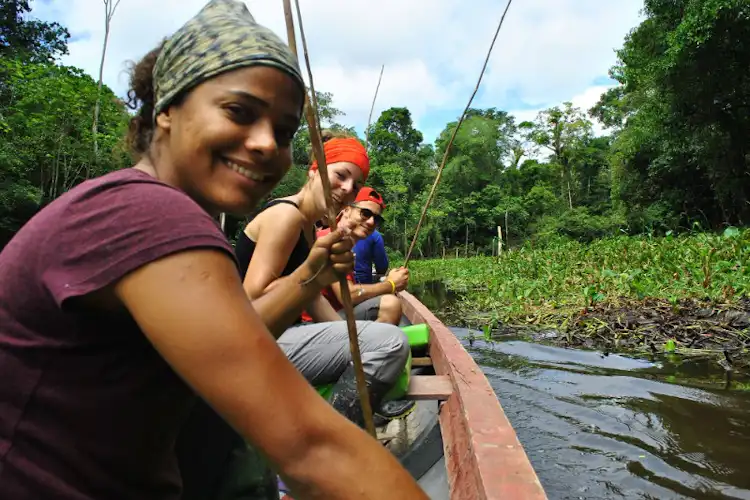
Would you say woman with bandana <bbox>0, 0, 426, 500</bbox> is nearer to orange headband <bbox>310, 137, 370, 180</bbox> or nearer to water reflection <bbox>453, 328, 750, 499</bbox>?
orange headband <bbox>310, 137, 370, 180</bbox>

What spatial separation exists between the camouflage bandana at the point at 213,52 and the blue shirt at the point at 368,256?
→ 3015 millimetres

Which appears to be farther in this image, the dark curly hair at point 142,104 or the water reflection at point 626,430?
the water reflection at point 626,430

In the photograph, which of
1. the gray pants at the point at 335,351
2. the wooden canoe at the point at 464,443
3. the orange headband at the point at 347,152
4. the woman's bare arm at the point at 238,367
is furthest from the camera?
the orange headband at the point at 347,152

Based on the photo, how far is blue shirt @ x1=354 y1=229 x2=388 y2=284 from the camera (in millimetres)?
3775

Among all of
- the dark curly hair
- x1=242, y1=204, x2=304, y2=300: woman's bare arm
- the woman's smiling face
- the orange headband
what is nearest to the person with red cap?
the orange headband

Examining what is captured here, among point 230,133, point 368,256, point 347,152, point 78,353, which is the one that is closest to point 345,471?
point 78,353

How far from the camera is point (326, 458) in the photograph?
0.50 meters

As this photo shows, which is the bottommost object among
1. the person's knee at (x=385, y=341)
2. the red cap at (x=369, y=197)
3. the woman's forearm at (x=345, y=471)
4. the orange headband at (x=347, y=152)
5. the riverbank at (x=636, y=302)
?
the riverbank at (x=636, y=302)

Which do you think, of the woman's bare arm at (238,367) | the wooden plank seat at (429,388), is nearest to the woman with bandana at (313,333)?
the wooden plank seat at (429,388)

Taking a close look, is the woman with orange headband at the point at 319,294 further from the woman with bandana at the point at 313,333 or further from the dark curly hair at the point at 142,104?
the dark curly hair at the point at 142,104

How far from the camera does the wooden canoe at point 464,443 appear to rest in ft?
3.62

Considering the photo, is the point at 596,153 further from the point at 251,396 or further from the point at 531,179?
the point at 251,396

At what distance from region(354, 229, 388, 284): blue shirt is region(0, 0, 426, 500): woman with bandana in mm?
2963

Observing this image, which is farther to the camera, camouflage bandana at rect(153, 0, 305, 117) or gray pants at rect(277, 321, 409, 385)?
gray pants at rect(277, 321, 409, 385)
